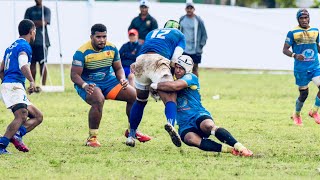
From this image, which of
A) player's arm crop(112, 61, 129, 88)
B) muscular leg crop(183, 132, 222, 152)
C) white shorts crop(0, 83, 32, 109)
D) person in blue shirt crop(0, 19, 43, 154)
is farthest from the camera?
player's arm crop(112, 61, 129, 88)

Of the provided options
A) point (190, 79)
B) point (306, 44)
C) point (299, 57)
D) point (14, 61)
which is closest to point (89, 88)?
point (14, 61)

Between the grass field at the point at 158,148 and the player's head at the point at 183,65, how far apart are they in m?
1.10

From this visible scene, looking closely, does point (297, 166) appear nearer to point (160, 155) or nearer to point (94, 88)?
point (160, 155)

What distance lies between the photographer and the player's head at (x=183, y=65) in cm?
1295

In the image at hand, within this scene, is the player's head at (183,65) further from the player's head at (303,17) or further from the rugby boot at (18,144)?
the player's head at (303,17)

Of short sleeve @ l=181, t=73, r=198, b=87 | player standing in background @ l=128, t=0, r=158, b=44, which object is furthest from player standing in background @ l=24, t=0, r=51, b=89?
short sleeve @ l=181, t=73, r=198, b=87

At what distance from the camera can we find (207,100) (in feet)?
72.9

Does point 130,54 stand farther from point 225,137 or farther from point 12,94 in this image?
point 225,137

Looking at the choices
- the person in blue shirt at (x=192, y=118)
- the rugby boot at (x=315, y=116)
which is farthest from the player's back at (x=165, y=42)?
the rugby boot at (x=315, y=116)

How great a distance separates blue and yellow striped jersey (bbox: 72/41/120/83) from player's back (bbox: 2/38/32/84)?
110cm

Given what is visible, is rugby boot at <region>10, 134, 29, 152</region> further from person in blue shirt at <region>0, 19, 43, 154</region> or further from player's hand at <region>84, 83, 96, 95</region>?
player's hand at <region>84, 83, 96, 95</region>

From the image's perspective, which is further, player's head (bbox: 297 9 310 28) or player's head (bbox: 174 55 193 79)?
player's head (bbox: 297 9 310 28)

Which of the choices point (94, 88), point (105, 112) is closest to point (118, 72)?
point (94, 88)

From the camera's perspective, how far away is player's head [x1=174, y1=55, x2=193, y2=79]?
42.5ft
